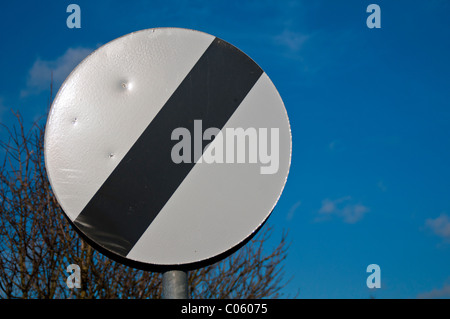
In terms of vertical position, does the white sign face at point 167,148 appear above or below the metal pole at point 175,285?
above

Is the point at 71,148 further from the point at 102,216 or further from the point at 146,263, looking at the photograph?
the point at 146,263

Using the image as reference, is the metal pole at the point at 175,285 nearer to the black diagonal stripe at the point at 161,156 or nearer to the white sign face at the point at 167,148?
the white sign face at the point at 167,148

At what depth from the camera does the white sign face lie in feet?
4.54

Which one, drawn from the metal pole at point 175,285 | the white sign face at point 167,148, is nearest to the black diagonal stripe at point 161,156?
the white sign face at point 167,148

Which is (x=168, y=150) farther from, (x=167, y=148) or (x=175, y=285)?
(x=175, y=285)

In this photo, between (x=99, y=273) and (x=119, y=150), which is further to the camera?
(x=99, y=273)

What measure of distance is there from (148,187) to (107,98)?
0.31 m

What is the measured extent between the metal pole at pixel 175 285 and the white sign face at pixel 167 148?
31 mm

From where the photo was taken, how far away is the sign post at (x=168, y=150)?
4.52 ft

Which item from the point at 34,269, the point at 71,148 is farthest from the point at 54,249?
the point at 71,148

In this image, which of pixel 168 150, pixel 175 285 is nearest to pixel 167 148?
pixel 168 150

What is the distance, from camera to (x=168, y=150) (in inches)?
56.2

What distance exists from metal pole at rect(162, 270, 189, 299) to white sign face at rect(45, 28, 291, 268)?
31 mm
